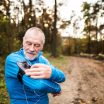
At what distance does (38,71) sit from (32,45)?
489mm

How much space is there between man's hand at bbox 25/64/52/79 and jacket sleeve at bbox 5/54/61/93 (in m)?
0.09

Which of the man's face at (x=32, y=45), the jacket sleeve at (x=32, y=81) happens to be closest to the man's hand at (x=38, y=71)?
the jacket sleeve at (x=32, y=81)

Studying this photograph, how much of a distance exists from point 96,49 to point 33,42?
223 ft

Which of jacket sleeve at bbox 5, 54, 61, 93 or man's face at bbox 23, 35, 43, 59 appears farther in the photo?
man's face at bbox 23, 35, 43, 59

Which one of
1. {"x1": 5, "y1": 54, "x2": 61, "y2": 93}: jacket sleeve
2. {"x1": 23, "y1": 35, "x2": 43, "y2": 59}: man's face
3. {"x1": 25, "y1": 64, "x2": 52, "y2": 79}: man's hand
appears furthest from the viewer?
{"x1": 23, "y1": 35, "x2": 43, "y2": 59}: man's face

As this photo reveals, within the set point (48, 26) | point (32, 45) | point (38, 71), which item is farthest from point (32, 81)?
point (48, 26)

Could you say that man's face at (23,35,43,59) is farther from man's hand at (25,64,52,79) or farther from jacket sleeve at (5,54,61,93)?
man's hand at (25,64,52,79)

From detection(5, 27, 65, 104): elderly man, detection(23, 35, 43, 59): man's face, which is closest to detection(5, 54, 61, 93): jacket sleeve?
detection(5, 27, 65, 104): elderly man

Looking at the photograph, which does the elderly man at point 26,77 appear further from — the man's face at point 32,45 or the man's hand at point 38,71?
the man's hand at point 38,71

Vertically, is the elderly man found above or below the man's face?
below

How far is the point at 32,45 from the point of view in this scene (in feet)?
8.98

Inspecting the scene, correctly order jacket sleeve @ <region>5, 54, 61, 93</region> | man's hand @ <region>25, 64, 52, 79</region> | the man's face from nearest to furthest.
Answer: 1. man's hand @ <region>25, 64, 52, 79</region>
2. jacket sleeve @ <region>5, 54, 61, 93</region>
3. the man's face

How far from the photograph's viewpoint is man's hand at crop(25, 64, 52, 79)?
2.31m

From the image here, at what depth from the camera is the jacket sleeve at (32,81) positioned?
8.05ft
